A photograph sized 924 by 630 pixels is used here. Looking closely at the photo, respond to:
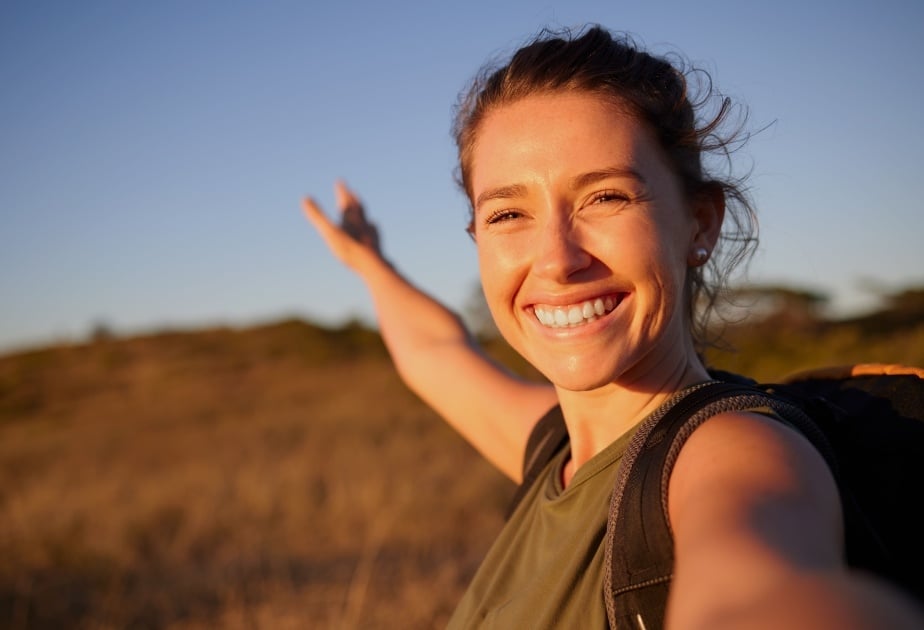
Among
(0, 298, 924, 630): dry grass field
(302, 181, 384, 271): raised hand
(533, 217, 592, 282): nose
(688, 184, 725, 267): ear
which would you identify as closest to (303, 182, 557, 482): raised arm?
(302, 181, 384, 271): raised hand

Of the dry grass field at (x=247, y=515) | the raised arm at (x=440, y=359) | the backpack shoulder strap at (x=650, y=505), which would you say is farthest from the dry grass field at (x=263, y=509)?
the backpack shoulder strap at (x=650, y=505)

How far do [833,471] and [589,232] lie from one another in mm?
622

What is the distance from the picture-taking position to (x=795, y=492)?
0.94 m

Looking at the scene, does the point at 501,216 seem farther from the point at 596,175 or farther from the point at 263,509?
the point at 263,509

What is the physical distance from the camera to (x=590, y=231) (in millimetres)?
1509

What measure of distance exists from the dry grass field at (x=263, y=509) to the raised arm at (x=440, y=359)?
73.7 inches

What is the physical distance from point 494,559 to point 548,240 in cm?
69

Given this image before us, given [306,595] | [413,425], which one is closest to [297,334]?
[413,425]

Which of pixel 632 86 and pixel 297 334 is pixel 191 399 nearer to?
pixel 297 334

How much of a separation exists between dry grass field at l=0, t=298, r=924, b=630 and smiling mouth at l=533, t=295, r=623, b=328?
2.92 meters

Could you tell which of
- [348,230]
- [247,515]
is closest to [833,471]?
[348,230]

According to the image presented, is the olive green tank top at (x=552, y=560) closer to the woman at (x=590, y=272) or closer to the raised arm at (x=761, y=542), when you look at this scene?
the woman at (x=590, y=272)

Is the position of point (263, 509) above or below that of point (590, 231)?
below

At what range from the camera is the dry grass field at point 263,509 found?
4.82 m
